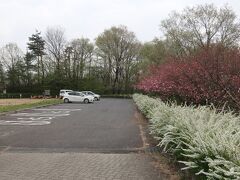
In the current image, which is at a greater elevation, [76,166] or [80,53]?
[80,53]

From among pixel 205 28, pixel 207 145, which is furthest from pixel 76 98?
pixel 207 145

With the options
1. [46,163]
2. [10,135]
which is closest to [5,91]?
[10,135]

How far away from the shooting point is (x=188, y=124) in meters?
7.88

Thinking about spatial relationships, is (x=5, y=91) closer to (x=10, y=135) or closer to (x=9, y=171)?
(x=10, y=135)

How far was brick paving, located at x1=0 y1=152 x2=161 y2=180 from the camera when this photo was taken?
7988mm

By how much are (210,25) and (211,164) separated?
50.0 metres

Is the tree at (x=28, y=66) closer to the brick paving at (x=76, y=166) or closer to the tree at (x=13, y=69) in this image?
the tree at (x=13, y=69)

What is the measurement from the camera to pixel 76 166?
29.5ft

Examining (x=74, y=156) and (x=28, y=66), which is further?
(x=28, y=66)

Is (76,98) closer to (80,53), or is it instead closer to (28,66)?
(28,66)

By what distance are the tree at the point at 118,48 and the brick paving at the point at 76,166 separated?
7938 cm

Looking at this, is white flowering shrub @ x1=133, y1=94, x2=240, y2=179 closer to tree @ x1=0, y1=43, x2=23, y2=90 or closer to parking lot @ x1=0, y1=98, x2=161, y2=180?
parking lot @ x1=0, y1=98, x2=161, y2=180

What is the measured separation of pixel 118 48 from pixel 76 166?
8174cm

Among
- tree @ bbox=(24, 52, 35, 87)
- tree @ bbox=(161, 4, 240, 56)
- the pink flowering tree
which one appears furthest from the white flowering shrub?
tree @ bbox=(24, 52, 35, 87)
